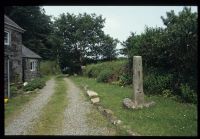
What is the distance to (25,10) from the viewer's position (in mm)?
30641

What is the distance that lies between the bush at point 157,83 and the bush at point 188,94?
193 cm

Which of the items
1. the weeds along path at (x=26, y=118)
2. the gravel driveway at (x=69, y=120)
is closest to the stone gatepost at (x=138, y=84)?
the gravel driveway at (x=69, y=120)

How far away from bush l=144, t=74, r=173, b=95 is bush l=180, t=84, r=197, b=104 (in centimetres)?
193

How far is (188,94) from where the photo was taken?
12.5 metres

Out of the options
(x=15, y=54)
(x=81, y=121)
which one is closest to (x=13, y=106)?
(x=81, y=121)

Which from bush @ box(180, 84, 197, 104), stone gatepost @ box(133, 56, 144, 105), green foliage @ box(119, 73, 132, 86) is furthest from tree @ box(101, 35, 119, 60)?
bush @ box(180, 84, 197, 104)

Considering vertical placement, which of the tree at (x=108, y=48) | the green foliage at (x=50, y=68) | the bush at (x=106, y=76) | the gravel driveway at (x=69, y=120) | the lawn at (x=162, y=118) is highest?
the tree at (x=108, y=48)

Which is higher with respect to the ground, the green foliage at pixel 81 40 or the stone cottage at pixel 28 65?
the green foliage at pixel 81 40

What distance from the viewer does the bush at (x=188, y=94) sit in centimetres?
1233

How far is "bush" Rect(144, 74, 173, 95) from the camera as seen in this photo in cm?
1501

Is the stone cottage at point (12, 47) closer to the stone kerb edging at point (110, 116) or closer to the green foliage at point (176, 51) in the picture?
the stone kerb edging at point (110, 116)

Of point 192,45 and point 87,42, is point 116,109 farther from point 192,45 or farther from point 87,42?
point 87,42

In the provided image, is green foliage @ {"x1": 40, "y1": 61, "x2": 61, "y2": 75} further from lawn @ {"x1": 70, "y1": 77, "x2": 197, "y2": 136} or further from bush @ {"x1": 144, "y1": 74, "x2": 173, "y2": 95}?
lawn @ {"x1": 70, "y1": 77, "x2": 197, "y2": 136}

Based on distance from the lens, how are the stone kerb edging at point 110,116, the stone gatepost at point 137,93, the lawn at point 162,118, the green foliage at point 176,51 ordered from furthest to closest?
the green foliage at point 176,51
the stone gatepost at point 137,93
the stone kerb edging at point 110,116
the lawn at point 162,118
